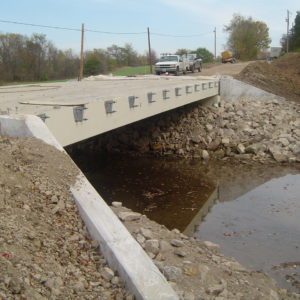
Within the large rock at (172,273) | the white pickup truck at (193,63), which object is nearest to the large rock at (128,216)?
the large rock at (172,273)

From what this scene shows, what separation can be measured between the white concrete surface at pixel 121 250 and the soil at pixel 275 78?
16.0 metres

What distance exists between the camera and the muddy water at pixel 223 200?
256 inches

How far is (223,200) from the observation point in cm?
992

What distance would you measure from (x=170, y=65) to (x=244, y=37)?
4016 cm

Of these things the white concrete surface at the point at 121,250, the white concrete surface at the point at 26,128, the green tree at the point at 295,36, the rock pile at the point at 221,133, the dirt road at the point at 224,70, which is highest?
the green tree at the point at 295,36

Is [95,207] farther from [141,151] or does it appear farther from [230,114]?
[230,114]

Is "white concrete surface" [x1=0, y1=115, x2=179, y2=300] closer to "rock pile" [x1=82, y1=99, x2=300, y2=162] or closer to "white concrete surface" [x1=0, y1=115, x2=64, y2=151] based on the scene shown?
"white concrete surface" [x1=0, y1=115, x2=64, y2=151]

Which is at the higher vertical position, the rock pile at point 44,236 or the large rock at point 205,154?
the rock pile at point 44,236

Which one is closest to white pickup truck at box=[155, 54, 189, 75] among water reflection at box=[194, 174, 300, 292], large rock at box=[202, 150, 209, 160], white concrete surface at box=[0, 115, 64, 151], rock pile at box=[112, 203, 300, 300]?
large rock at box=[202, 150, 209, 160]

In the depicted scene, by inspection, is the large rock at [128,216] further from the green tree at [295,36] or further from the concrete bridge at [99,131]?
the green tree at [295,36]

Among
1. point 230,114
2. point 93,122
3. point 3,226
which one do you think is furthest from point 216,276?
point 230,114

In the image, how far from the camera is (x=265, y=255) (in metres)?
6.30

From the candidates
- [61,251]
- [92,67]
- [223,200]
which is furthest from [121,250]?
[92,67]

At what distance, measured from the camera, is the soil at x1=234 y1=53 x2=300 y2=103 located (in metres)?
18.8
